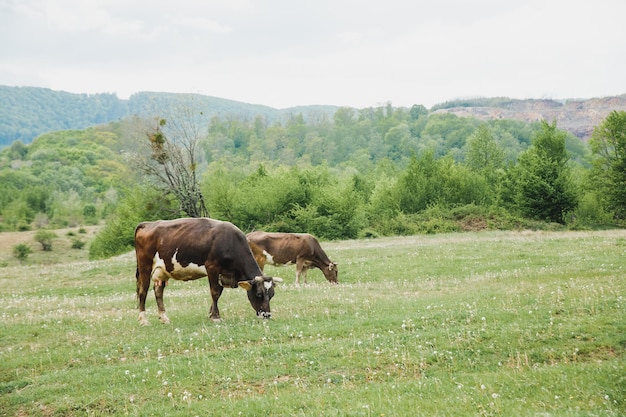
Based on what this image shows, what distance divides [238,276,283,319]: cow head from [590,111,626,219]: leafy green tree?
57.0m

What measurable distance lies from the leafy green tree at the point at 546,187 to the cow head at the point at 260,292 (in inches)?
1897

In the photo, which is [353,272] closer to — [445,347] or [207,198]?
[445,347]

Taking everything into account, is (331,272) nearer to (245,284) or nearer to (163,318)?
(245,284)

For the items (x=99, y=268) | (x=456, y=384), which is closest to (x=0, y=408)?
(x=456, y=384)

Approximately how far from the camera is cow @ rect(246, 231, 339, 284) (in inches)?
1018

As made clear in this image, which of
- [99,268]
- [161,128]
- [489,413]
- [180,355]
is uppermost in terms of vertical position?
[161,128]

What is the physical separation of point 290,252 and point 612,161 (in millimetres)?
50425

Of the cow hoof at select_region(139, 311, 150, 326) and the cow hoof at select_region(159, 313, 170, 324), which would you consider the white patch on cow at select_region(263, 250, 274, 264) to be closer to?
the cow hoof at select_region(159, 313, 170, 324)

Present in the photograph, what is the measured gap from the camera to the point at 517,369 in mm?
9586

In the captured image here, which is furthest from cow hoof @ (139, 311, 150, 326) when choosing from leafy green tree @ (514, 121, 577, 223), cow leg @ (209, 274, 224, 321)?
leafy green tree @ (514, 121, 577, 223)

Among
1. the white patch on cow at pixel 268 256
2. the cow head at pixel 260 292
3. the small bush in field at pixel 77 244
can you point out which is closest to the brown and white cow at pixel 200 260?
the cow head at pixel 260 292

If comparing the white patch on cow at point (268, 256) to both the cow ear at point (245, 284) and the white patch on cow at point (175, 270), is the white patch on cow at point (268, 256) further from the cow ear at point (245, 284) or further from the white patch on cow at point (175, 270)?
the cow ear at point (245, 284)

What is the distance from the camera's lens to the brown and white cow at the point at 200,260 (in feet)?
51.2

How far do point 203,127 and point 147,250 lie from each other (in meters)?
45.1
